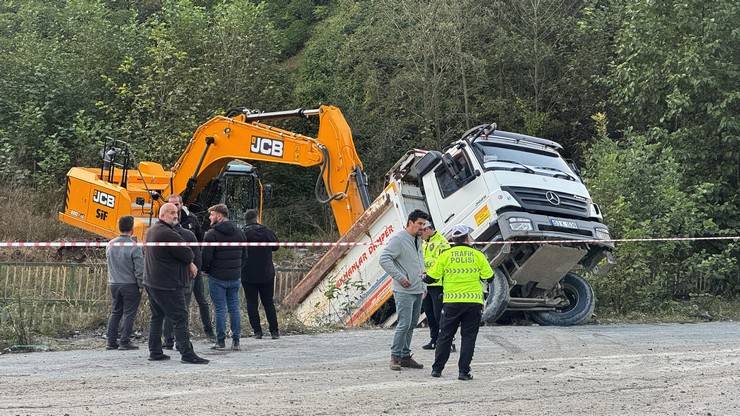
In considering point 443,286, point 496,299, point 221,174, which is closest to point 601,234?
point 496,299

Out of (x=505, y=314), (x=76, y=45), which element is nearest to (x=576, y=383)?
(x=505, y=314)

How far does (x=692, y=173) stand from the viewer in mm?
24297

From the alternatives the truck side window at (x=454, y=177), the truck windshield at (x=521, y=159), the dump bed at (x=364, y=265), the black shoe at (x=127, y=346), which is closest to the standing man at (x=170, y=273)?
the black shoe at (x=127, y=346)

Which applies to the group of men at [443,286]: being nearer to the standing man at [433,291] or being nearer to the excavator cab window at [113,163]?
the standing man at [433,291]

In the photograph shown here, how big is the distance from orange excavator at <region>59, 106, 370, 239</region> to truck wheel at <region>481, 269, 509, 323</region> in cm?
314

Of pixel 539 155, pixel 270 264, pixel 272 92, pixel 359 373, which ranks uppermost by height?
pixel 272 92

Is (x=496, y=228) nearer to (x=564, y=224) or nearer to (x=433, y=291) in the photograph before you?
(x=564, y=224)

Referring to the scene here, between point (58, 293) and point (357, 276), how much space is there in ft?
16.9

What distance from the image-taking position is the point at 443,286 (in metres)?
10.4

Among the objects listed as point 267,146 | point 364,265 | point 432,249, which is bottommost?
point 364,265

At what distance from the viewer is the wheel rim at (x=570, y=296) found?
1678cm

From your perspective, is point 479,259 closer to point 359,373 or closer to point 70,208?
point 359,373

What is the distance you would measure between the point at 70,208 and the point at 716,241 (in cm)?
1496

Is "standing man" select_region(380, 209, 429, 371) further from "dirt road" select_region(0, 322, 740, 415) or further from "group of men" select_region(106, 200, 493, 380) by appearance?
"dirt road" select_region(0, 322, 740, 415)
